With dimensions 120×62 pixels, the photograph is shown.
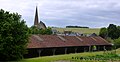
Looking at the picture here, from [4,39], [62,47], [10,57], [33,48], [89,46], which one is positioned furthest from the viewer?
[89,46]

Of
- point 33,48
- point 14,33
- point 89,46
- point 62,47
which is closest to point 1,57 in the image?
point 14,33

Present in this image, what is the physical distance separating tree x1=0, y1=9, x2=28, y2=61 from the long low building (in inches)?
251

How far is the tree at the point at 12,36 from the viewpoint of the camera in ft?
118

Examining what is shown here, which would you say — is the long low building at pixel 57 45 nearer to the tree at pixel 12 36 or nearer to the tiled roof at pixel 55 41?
the tiled roof at pixel 55 41

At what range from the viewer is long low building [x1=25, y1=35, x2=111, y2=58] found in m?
46.7

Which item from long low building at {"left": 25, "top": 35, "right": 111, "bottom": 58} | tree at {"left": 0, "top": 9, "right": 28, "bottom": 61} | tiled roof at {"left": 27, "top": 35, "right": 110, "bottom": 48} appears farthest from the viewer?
tiled roof at {"left": 27, "top": 35, "right": 110, "bottom": 48}

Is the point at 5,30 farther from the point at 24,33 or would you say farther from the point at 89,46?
the point at 89,46

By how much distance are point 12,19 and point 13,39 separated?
292 centimetres

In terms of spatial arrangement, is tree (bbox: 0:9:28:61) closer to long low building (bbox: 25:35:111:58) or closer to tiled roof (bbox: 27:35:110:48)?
long low building (bbox: 25:35:111:58)

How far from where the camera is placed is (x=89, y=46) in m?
60.5

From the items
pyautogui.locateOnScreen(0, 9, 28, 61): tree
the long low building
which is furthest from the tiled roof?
pyautogui.locateOnScreen(0, 9, 28, 61): tree

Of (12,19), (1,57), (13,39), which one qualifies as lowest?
(1,57)

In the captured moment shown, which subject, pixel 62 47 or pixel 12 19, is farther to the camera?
pixel 62 47

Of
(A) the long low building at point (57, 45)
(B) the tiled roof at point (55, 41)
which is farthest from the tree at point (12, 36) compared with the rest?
(B) the tiled roof at point (55, 41)
